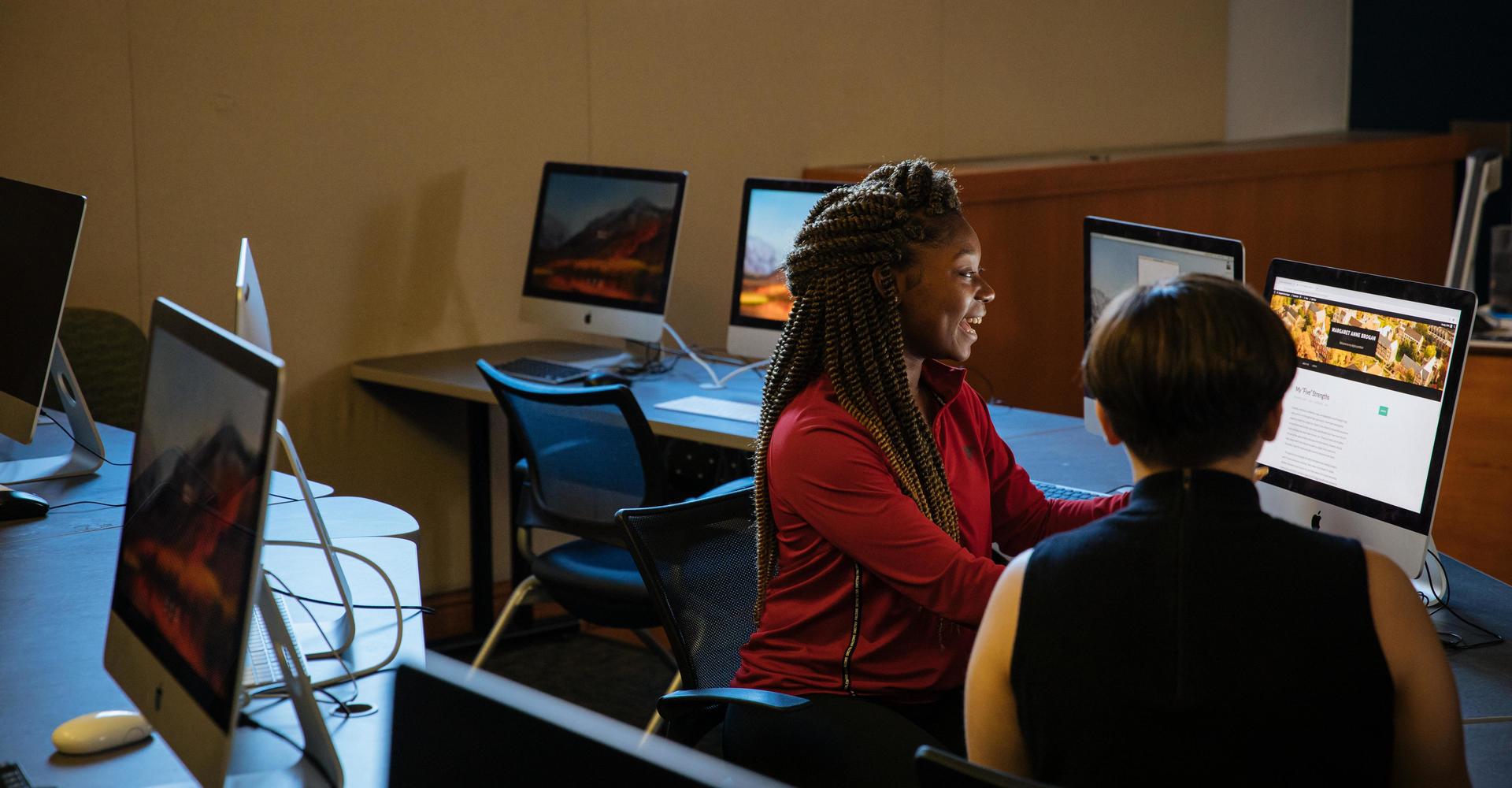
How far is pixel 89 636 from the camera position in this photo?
5.39 feet

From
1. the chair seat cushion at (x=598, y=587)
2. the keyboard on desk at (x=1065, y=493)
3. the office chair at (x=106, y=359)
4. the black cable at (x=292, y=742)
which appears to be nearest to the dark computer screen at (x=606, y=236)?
the chair seat cushion at (x=598, y=587)

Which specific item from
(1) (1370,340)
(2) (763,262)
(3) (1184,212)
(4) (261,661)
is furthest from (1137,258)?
(3) (1184,212)

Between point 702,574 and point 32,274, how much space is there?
1201 millimetres

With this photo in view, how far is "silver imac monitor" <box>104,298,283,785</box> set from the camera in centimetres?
104

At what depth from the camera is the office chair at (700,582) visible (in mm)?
1761

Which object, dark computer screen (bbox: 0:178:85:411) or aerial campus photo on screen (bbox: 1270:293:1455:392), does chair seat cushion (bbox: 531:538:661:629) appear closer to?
dark computer screen (bbox: 0:178:85:411)

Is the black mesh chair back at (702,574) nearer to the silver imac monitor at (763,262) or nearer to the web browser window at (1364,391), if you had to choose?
the web browser window at (1364,391)

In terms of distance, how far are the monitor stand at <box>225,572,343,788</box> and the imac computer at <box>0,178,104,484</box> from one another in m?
1.01

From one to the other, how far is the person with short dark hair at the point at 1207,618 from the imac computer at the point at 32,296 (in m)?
1.61

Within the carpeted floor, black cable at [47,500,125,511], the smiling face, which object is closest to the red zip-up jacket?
the smiling face

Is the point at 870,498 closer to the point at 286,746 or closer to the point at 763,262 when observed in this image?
the point at 286,746

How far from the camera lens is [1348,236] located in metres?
5.20

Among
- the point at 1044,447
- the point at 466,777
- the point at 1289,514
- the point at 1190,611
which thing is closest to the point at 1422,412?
the point at 1289,514

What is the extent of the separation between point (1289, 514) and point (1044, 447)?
2.97 feet
